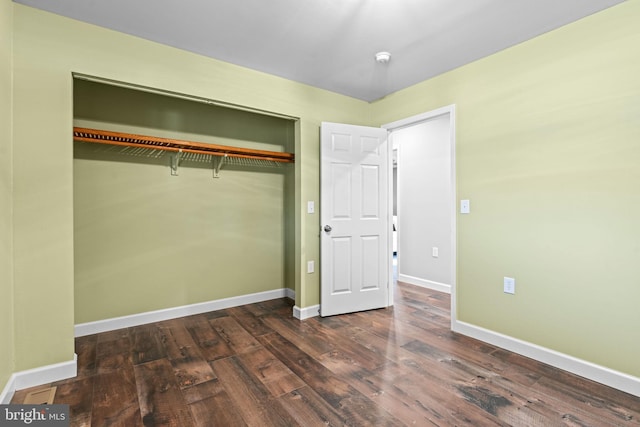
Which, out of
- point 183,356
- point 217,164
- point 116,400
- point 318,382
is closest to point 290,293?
point 183,356

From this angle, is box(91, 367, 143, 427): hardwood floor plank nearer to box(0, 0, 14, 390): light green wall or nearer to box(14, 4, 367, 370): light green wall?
box(14, 4, 367, 370): light green wall

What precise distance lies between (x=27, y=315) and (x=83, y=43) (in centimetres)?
188

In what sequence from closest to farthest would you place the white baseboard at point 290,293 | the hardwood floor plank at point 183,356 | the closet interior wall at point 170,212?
1. the hardwood floor plank at point 183,356
2. the closet interior wall at point 170,212
3. the white baseboard at point 290,293

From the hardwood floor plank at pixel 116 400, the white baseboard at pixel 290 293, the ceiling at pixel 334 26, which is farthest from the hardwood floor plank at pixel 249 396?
the ceiling at pixel 334 26

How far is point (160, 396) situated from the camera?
1.90m

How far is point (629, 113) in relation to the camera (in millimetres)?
1955

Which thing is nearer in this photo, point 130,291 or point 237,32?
point 237,32

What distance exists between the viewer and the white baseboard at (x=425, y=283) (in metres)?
4.21

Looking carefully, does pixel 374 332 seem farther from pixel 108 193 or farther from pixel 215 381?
pixel 108 193

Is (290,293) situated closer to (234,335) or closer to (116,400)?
(234,335)

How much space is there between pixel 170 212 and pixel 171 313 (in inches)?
40.9

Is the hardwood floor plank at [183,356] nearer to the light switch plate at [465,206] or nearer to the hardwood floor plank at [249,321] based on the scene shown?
the hardwood floor plank at [249,321]

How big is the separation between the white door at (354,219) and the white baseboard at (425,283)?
3.59ft

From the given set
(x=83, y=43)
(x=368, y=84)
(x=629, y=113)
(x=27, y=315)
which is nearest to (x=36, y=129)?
(x=83, y=43)
